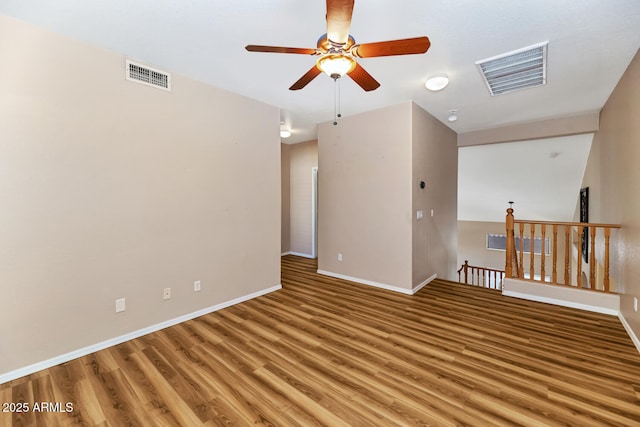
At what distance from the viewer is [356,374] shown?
6.66 ft

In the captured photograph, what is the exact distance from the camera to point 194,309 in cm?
301

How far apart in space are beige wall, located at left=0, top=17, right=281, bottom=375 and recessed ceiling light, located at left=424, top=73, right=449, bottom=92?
2.20 metres

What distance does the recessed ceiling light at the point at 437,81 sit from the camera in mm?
2791

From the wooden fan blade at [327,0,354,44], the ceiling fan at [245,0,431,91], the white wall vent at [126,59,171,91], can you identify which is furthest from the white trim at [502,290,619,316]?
the white wall vent at [126,59,171,91]

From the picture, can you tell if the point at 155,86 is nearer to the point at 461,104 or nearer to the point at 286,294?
the point at 286,294

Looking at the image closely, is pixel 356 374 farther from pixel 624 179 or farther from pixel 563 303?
pixel 624 179

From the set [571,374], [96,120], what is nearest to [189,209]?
[96,120]

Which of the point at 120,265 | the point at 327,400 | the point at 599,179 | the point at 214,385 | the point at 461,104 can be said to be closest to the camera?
the point at 327,400

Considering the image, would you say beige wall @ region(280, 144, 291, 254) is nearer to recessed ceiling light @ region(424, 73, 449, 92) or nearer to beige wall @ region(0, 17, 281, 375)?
beige wall @ region(0, 17, 281, 375)

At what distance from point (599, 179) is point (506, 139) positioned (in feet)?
4.58

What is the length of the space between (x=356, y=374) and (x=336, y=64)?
7.27 ft

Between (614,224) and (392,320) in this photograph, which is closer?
(392,320)

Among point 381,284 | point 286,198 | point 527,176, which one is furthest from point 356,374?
point 527,176

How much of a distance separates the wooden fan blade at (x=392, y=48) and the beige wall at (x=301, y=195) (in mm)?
4236
